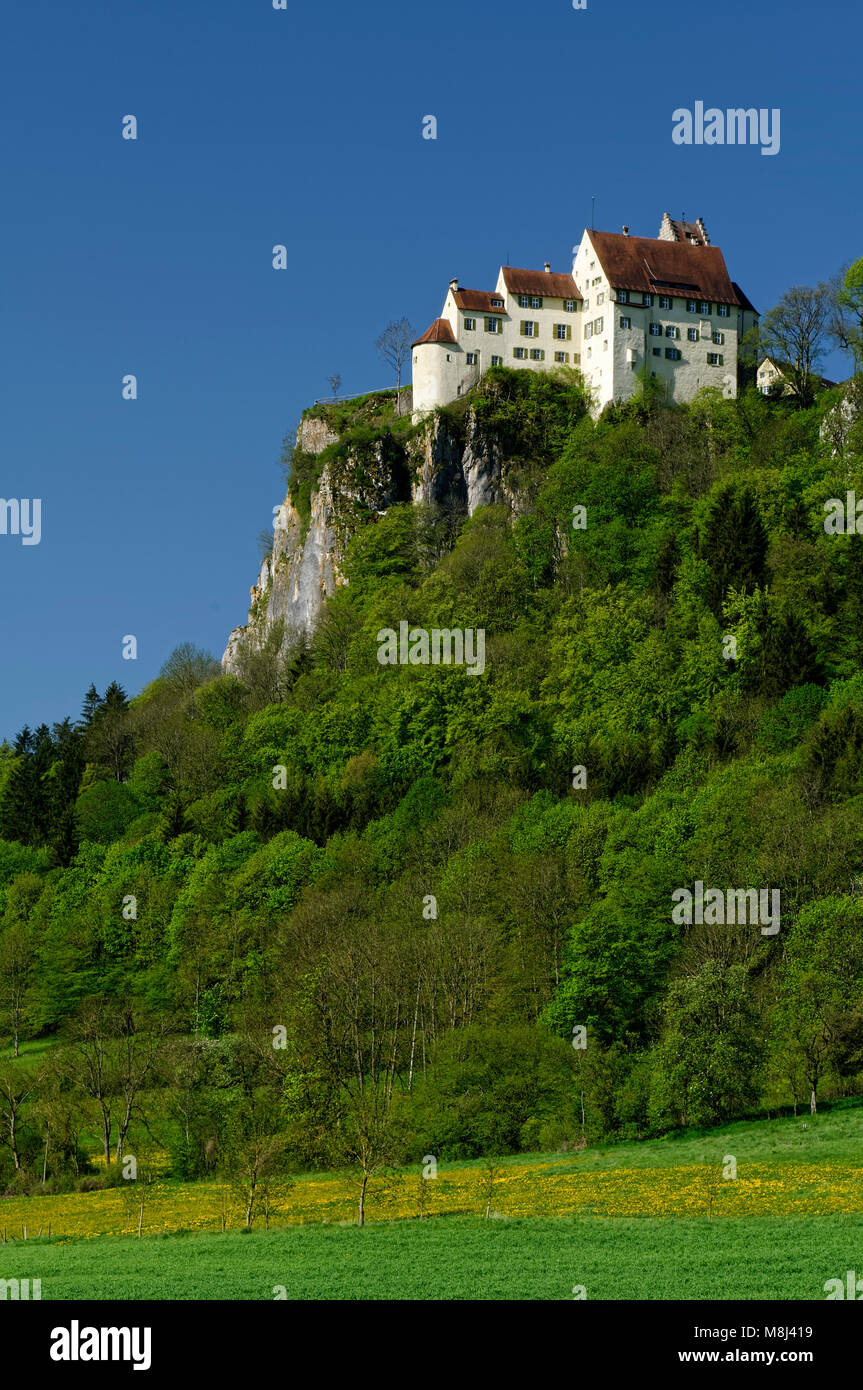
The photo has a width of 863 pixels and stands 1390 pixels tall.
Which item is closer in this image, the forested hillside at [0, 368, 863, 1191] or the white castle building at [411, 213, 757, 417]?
the forested hillside at [0, 368, 863, 1191]

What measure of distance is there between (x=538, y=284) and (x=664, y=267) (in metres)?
9.52

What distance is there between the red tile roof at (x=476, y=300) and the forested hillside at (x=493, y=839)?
245 inches

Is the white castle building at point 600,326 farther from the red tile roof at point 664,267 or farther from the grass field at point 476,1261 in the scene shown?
the grass field at point 476,1261

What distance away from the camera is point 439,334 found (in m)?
128

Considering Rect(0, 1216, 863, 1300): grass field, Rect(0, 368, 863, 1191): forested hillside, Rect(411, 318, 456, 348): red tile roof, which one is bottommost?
Rect(0, 1216, 863, 1300): grass field

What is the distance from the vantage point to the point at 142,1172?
63.7 meters

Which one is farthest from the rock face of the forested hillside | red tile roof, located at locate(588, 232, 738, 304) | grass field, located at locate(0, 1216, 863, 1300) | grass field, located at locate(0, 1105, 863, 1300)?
grass field, located at locate(0, 1216, 863, 1300)

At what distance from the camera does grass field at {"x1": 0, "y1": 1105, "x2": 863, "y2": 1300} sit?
34.6m

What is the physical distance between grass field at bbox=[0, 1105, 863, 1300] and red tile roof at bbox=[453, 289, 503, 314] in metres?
81.7

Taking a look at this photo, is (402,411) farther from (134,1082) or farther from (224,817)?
(134,1082)

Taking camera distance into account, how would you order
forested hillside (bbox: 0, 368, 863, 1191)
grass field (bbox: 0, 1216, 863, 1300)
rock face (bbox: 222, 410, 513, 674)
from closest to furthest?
grass field (bbox: 0, 1216, 863, 1300) → forested hillside (bbox: 0, 368, 863, 1191) → rock face (bbox: 222, 410, 513, 674)

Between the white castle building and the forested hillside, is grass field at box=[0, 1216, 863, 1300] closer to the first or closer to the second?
the forested hillside
